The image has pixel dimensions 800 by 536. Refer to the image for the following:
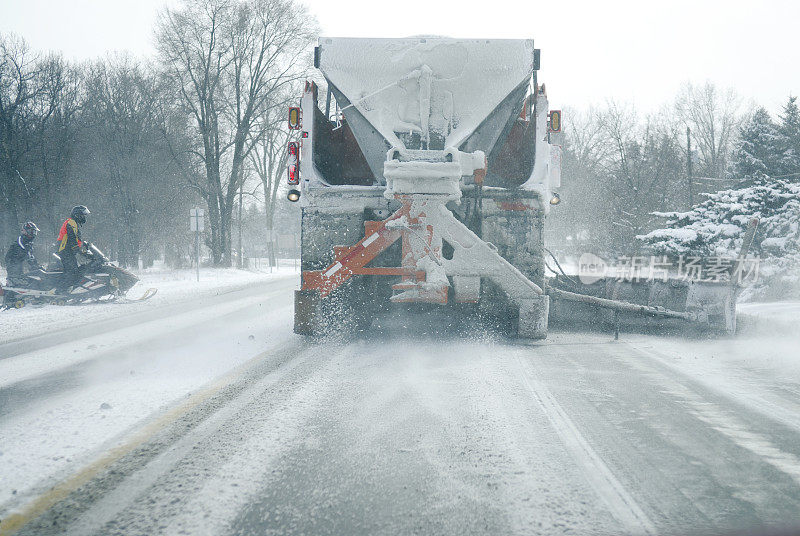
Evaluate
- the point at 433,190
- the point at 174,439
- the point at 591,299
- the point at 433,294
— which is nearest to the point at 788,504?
the point at 174,439

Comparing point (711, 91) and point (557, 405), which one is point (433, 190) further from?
point (711, 91)

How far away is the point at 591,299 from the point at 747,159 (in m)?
20.8

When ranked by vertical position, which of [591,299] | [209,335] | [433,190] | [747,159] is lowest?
[209,335]

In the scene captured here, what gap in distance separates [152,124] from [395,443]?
3410 centimetres

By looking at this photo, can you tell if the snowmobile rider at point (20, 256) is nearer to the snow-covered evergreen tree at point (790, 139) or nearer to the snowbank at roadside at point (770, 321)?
the snowbank at roadside at point (770, 321)

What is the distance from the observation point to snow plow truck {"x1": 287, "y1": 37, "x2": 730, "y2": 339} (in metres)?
5.73

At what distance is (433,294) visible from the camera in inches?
220

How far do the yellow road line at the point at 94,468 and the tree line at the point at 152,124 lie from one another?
86.0ft

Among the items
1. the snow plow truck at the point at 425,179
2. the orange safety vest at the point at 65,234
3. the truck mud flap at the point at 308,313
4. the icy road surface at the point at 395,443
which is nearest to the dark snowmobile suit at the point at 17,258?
the orange safety vest at the point at 65,234

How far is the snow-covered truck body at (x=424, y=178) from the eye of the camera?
5730mm

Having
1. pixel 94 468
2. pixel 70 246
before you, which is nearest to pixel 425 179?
pixel 94 468

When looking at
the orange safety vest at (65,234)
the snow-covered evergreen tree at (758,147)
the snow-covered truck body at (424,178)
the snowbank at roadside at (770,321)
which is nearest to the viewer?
the snow-covered truck body at (424,178)

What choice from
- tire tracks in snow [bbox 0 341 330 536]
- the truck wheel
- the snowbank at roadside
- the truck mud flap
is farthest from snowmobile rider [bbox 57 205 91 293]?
the snowbank at roadside

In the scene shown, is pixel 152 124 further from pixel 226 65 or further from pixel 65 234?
pixel 65 234
